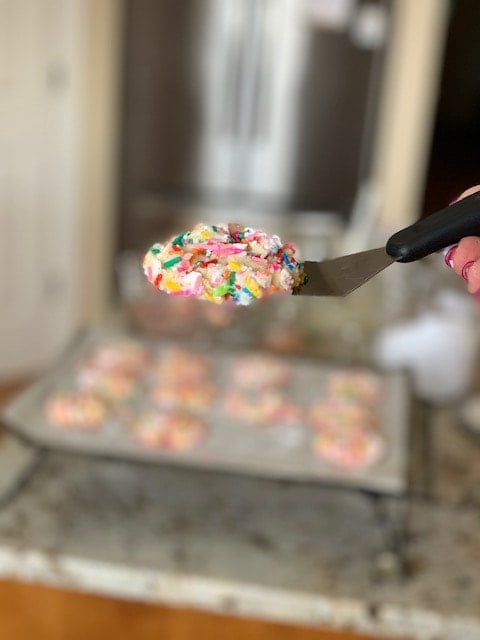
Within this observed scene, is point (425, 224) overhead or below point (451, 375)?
overhead

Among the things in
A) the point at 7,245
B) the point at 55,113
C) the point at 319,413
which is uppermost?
the point at 55,113

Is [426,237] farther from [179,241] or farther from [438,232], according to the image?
[179,241]

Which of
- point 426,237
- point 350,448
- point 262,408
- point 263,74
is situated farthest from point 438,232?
point 263,74

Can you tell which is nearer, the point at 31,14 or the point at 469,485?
the point at 469,485

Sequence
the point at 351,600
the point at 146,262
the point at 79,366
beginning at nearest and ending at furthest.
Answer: the point at 146,262
the point at 351,600
the point at 79,366

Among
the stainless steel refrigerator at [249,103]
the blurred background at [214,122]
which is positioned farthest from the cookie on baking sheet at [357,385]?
the stainless steel refrigerator at [249,103]

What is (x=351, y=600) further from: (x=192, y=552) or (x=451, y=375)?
(x=451, y=375)

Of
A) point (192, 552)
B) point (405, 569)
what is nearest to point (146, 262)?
point (192, 552)
